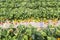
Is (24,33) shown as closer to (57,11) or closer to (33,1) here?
(57,11)

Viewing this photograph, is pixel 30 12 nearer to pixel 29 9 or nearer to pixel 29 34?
pixel 29 9

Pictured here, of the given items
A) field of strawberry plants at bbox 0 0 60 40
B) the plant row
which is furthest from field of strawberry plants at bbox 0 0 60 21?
the plant row

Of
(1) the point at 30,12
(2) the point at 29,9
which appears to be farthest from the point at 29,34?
(2) the point at 29,9

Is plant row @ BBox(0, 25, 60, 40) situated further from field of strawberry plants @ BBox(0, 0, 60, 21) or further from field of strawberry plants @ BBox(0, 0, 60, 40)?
field of strawberry plants @ BBox(0, 0, 60, 21)

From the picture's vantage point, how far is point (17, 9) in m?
11.5

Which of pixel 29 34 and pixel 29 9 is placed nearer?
pixel 29 34

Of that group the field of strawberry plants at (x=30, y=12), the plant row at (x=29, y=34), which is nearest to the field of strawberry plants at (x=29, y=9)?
the field of strawberry plants at (x=30, y=12)

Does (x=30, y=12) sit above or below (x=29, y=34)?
below

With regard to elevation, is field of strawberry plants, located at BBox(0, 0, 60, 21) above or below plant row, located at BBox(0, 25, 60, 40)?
below

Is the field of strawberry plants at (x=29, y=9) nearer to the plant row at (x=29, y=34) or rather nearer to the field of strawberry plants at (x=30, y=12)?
the field of strawberry plants at (x=30, y=12)

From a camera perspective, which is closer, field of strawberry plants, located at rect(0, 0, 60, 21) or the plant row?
the plant row

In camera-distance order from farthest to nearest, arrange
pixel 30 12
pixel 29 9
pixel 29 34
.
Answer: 1. pixel 29 9
2. pixel 30 12
3. pixel 29 34

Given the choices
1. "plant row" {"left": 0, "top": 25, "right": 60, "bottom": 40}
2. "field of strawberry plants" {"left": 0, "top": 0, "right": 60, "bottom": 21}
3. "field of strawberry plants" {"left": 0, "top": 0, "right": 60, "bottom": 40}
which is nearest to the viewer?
"plant row" {"left": 0, "top": 25, "right": 60, "bottom": 40}

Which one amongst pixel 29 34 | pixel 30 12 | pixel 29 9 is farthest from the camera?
pixel 29 9
